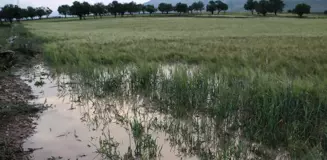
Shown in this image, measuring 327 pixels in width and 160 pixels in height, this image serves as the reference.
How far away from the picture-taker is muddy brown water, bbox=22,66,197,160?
5414 millimetres

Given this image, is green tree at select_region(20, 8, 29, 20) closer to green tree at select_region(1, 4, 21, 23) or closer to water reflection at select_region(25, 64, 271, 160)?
green tree at select_region(1, 4, 21, 23)

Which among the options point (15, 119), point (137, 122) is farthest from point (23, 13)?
point (137, 122)

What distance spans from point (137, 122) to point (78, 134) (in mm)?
1251

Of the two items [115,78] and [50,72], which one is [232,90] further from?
[50,72]

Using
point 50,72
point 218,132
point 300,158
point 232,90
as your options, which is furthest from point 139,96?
point 50,72

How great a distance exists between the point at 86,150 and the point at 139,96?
138 inches

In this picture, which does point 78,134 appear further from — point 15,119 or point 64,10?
point 64,10

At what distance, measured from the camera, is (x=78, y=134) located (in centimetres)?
626

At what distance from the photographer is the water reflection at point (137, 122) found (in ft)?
17.5

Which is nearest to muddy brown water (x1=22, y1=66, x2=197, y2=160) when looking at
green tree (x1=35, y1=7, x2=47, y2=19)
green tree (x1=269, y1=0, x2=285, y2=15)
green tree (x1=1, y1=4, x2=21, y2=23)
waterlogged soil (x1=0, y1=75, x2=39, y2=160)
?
waterlogged soil (x1=0, y1=75, x2=39, y2=160)

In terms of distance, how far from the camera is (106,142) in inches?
223

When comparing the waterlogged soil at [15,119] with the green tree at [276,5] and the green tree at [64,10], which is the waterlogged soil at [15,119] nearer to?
the green tree at [276,5]

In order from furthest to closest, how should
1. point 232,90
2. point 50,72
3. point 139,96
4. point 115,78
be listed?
point 50,72 < point 115,78 < point 139,96 < point 232,90

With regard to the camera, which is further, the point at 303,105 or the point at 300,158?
the point at 303,105
